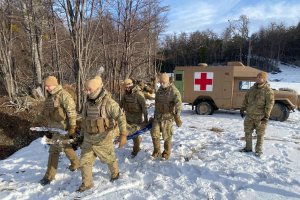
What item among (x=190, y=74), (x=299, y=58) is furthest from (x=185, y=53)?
(x=190, y=74)

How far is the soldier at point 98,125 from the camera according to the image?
426 centimetres

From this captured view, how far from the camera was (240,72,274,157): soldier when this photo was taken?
5.55 meters

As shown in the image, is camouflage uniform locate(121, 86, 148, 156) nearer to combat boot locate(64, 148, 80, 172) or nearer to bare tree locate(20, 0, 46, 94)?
combat boot locate(64, 148, 80, 172)

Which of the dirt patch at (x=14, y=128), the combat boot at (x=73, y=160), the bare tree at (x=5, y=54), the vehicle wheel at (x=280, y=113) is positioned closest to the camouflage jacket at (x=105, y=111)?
the combat boot at (x=73, y=160)

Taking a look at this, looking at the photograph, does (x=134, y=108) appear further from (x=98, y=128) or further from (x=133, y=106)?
(x=98, y=128)

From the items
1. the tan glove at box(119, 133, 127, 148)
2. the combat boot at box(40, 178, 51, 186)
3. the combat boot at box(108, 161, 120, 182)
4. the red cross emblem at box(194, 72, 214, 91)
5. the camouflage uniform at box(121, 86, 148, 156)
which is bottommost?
the combat boot at box(40, 178, 51, 186)

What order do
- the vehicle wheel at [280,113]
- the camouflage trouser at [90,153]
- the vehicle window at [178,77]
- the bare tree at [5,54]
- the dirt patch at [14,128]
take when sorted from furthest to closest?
the vehicle window at [178,77], the vehicle wheel at [280,113], the bare tree at [5,54], the dirt patch at [14,128], the camouflage trouser at [90,153]

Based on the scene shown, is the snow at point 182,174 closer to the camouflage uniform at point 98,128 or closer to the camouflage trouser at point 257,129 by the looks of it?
the camouflage trouser at point 257,129

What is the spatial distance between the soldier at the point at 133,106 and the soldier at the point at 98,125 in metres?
1.13

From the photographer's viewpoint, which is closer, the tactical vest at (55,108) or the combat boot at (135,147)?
the tactical vest at (55,108)

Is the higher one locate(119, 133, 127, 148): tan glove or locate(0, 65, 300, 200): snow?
locate(119, 133, 127, 148): tan glove

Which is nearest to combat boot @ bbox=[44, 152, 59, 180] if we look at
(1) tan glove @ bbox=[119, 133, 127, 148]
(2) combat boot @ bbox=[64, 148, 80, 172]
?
(2) combat boot @ bbox=[64, 148, 80, 172]

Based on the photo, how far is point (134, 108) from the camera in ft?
18.4

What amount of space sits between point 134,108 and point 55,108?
162 centimetres
